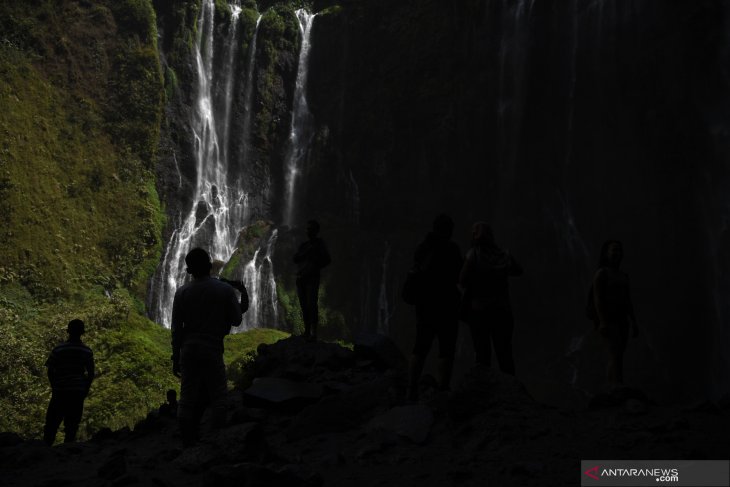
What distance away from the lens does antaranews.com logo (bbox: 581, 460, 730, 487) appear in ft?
12.6

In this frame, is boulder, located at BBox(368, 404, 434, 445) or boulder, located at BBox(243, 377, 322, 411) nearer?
boulder, located at BBox(368, 404, 434, 445)

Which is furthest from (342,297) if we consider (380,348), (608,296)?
(608,296)

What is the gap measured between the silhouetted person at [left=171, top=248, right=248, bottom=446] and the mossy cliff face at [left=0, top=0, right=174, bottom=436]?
13122 mm

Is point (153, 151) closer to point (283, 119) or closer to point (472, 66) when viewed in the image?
point (283, 119)

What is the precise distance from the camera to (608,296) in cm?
612

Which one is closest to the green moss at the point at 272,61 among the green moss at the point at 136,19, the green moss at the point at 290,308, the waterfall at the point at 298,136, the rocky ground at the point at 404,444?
the waterfall at the point at 298,136

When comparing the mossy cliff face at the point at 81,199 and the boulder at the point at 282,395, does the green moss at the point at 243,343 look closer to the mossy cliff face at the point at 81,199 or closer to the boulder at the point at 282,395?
the mossy cliff face at the point at 81,199

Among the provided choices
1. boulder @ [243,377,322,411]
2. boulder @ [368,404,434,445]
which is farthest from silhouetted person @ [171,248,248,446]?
boulder @ [243,377,322,411]

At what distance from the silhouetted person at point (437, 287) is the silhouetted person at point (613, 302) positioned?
1.46 m

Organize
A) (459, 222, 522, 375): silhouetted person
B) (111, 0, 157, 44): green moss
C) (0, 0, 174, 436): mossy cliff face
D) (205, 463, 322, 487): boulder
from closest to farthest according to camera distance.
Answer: (205, 463, 322, 487): boulder, (459, 222, 522, 375): silhouetted person, (0, 0, 174, 436): mossy cliff face, (111, 0, 157, 44): green moss

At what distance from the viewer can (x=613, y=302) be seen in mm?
6125

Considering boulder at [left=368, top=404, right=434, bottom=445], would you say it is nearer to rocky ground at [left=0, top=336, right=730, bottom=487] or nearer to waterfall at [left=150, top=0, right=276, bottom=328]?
rocky ground at [left=0, top=336, right=730, bottom=487]

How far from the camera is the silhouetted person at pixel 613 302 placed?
20.0ft

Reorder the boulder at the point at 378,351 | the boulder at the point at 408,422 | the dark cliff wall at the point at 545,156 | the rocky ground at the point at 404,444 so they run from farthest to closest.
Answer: the dark cliff wall at the point at 545,156
the boulder at the point at 378,351
the boulder at the point at 408,422
the rocky ground at the point at 404,444
